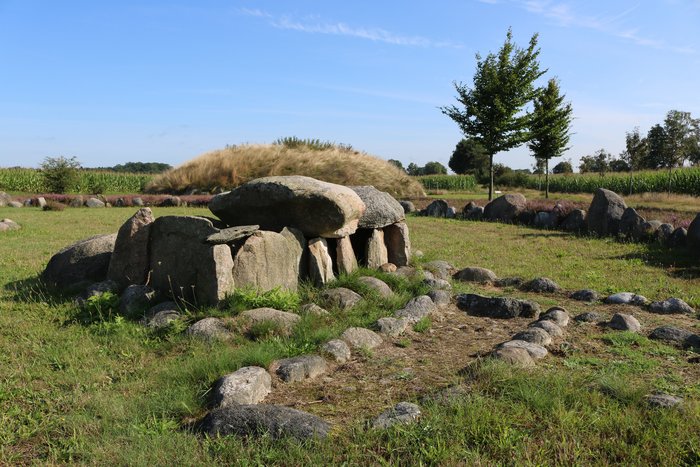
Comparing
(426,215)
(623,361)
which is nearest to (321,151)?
(426,215)

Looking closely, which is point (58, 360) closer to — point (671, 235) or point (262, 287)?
point (262, 287)

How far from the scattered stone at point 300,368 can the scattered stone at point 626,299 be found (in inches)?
200

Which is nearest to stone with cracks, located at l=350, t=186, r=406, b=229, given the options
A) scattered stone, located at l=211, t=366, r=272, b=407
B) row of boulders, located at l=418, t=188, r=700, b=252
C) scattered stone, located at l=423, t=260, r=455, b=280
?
scattered stone, located at l=423, t=260, r=455, b=280

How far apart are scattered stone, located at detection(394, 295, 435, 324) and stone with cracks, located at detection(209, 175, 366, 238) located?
5.19ft

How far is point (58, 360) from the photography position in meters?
5.52

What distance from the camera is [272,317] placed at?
635cm

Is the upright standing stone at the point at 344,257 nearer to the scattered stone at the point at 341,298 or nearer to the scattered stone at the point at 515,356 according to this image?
the scattered stone at the point at 341,298

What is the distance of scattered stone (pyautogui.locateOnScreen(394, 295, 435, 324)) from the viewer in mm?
7029

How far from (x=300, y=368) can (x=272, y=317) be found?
134 centimetres

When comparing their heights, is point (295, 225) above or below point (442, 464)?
above

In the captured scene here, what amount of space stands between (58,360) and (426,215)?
18.6 metres

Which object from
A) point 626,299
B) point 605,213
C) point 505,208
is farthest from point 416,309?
point 505,208

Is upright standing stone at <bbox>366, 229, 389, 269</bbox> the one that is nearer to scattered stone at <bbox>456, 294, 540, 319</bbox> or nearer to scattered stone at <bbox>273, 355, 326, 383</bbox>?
scattered stone at <bbox>456, 294, 540, 319</bbox>

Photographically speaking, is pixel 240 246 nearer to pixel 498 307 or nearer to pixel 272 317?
pixel 272 317
